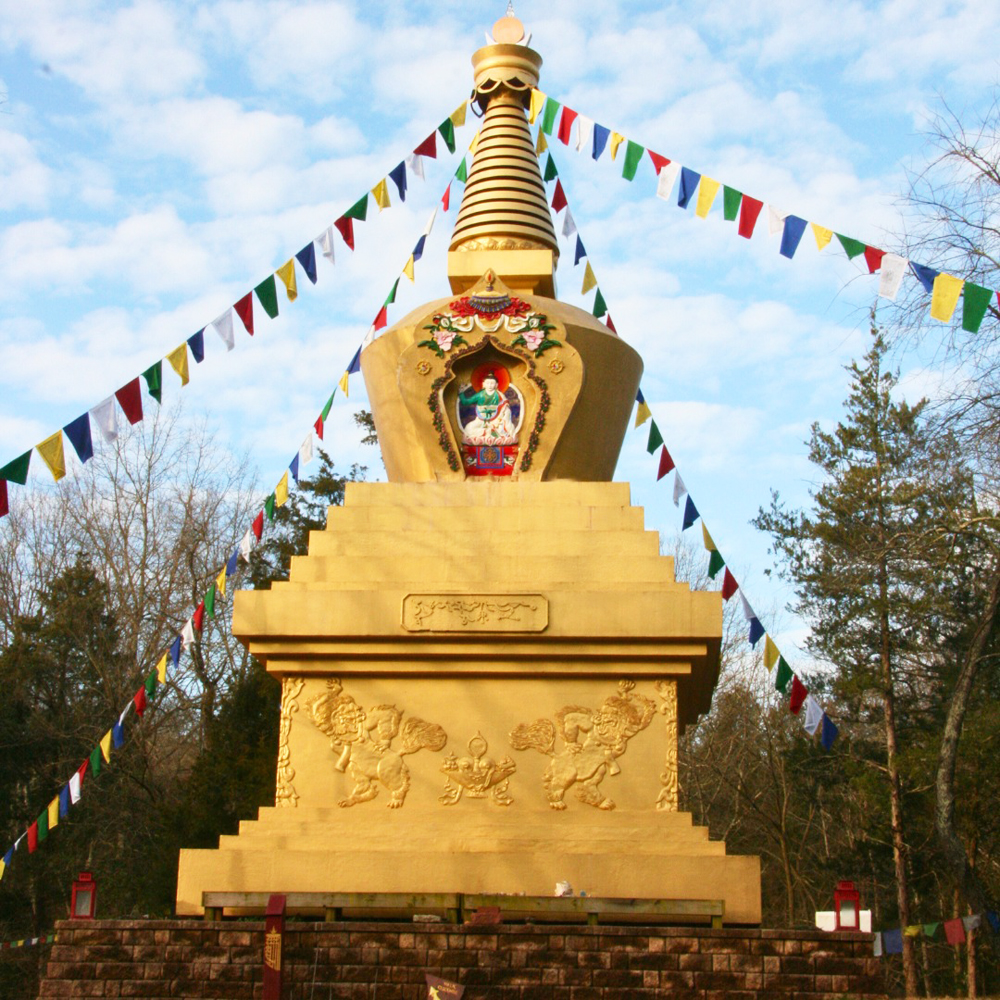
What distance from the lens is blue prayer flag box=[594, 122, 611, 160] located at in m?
11.9

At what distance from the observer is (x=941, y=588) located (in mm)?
19953

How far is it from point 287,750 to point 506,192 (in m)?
6.00

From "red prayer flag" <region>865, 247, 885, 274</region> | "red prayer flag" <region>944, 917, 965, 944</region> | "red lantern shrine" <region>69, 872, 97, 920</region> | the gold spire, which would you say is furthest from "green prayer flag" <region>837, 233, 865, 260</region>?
"red lantern shrine" <region>69, 872, 97, 920</region>

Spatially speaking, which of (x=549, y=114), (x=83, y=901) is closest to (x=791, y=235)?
(x=549, y=114)

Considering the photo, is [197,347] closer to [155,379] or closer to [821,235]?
[155,379]

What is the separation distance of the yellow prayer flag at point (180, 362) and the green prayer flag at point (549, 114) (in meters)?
4.43

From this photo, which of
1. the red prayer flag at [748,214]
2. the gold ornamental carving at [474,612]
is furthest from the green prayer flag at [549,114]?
the gold ornamental carving at [474,612]

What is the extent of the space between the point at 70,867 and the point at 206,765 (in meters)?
5.25

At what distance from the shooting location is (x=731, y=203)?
1056cm

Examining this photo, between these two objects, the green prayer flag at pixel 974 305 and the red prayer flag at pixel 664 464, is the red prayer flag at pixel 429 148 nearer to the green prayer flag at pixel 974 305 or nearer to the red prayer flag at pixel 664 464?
the red prayer flag at pixel 664 464

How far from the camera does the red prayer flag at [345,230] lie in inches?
477

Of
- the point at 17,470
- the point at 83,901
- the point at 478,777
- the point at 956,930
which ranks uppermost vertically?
the point at 17,470

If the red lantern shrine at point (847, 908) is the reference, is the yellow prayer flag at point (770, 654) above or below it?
above

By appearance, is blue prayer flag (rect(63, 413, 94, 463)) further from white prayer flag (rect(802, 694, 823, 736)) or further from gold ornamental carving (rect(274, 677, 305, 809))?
white prayer flag (rect(802, 694, 823, 736))
